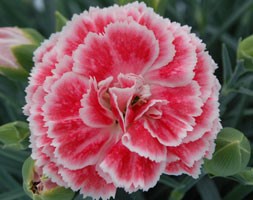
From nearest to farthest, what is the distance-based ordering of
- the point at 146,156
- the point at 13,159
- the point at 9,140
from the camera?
the point at 146,156 < the point at 9,140 < the point at 13,159

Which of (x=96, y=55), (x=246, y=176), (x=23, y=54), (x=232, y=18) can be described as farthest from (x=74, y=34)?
(x=232, y=18)

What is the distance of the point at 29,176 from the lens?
0.57 metres

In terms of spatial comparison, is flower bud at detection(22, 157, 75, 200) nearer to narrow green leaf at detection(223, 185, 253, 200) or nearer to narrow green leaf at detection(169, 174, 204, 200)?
narrow green leaf at detection(169, 174, 204, 200)

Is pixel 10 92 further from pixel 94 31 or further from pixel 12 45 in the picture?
pixel 94 31

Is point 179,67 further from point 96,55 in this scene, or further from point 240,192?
point 240,192

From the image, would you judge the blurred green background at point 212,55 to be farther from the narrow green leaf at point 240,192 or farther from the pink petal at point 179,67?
the pink petal at point 179,67

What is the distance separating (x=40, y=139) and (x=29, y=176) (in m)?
0.06

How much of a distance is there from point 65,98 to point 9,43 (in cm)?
20

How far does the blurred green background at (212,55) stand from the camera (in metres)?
0.74

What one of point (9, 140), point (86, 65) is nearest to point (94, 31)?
point (86, 65)

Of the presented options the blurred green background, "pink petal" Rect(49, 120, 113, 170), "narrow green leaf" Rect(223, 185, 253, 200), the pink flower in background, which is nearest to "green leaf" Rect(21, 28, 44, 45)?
the pink flower in background

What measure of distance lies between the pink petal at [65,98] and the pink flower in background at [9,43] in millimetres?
172

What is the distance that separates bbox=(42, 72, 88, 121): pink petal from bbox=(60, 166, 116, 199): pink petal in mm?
54

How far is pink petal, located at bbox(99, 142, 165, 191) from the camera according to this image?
19.5 inches
